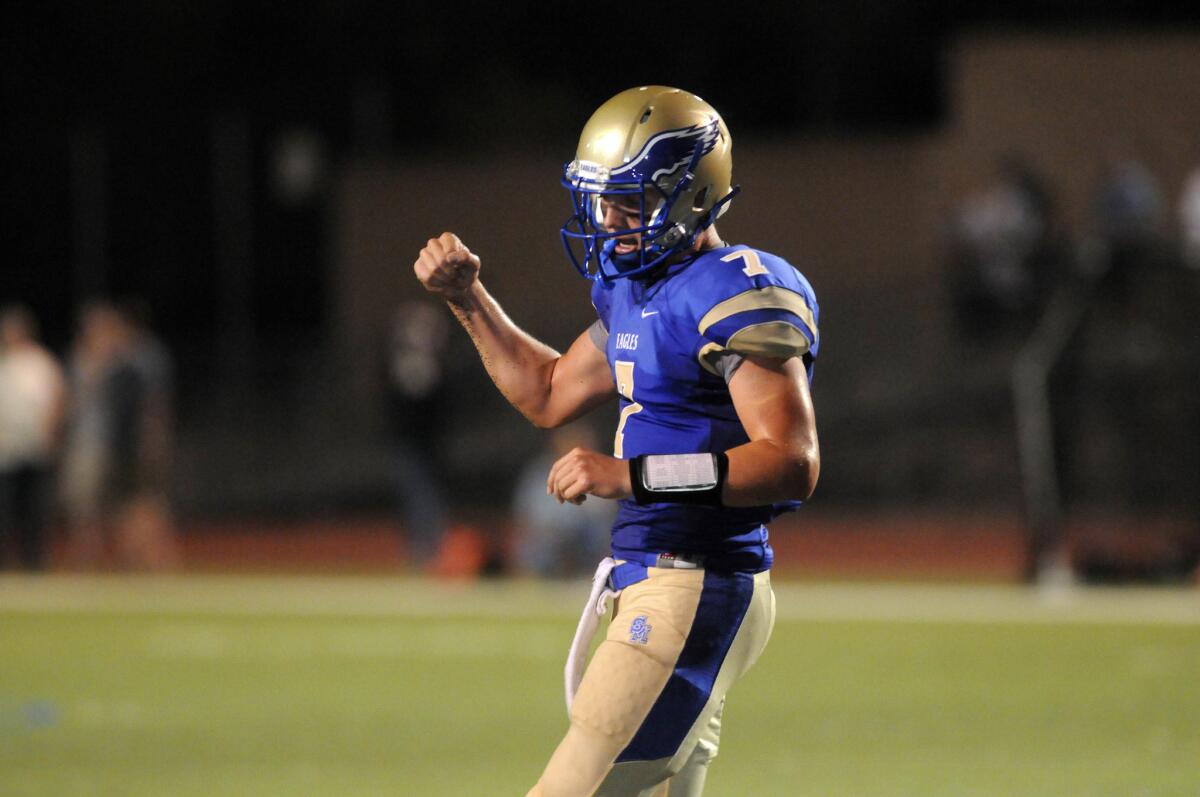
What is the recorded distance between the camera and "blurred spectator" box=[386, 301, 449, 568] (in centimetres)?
1501

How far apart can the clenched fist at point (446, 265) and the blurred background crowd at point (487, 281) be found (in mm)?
8807

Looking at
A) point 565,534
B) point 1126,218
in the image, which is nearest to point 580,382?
point 565,534

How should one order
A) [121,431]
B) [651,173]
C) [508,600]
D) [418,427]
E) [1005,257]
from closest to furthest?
[651,173] < [508,600] < [418,427] < [121,431] < [1005,257]

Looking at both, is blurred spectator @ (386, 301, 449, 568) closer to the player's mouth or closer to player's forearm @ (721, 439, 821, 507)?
the player's mouth

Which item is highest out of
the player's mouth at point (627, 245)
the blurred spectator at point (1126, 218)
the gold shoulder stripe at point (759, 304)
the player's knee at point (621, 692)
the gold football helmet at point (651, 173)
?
the blurred spectator at point (1126, 218)

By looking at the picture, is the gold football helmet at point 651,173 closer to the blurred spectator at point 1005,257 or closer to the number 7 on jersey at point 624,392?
the number 7 on jersey at point 624,392

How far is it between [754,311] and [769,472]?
0.34 m

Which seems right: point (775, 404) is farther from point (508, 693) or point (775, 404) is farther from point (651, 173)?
point (508, 693)

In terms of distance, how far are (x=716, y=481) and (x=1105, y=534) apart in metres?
12.5

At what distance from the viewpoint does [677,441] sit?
4387 millimetres

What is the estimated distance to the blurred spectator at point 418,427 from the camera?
15008mm

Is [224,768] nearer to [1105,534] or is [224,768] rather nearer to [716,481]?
[716,481]

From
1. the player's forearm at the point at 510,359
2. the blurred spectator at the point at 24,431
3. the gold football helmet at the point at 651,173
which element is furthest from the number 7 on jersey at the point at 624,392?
the blurred spectator at the point at 24,431

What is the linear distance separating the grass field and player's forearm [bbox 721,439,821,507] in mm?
3249
